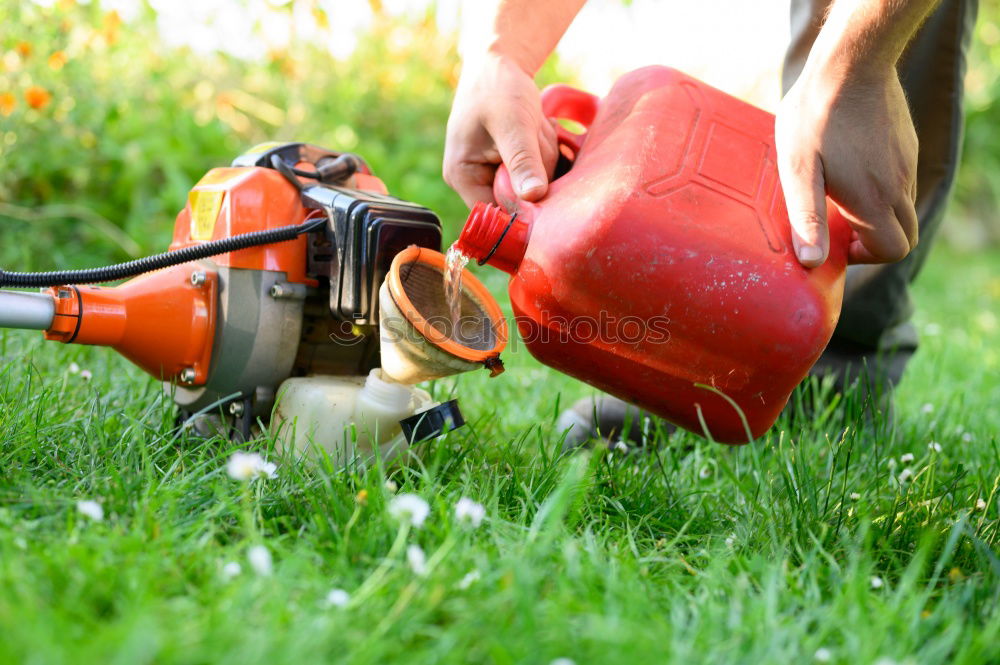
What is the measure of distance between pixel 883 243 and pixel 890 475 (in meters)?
0.43

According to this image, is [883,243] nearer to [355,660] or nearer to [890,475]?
[890,475]

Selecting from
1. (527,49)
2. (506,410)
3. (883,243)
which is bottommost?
(506,410)

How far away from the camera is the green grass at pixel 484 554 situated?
80 cm

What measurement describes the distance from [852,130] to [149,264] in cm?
99

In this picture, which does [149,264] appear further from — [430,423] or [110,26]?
[110,26]

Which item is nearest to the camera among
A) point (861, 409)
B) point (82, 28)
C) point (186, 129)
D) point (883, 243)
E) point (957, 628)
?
Result: point (957, 628)

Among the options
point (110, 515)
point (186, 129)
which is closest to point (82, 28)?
point (186, 129)

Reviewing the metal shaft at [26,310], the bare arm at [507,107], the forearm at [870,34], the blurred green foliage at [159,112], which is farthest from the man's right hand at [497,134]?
the blurred green foliage at [159,112]

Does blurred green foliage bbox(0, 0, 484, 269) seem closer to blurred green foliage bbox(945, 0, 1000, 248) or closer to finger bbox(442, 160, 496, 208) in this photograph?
finger bbox(442, 160, 496, 208)

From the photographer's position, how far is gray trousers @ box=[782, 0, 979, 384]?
1697mm

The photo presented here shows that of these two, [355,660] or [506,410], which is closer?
[355,660]

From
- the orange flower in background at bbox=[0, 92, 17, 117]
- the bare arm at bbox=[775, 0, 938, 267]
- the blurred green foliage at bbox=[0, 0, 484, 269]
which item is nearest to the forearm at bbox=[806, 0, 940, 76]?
the bare arm at bbox=[775, 0, 938, 267]

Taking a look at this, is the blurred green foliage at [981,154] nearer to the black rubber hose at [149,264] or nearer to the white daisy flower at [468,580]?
the black rubber hose at [149,264]

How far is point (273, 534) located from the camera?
107 centimetres
